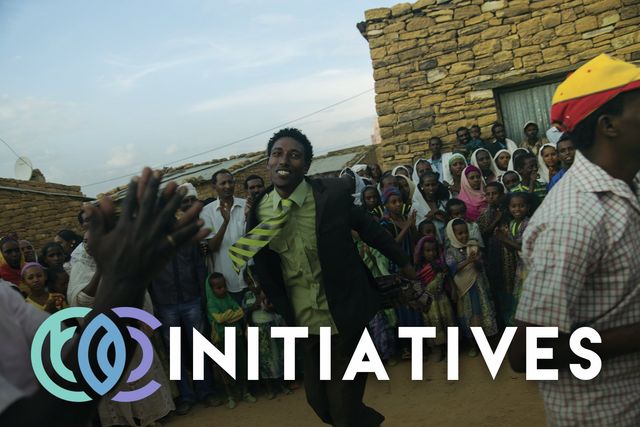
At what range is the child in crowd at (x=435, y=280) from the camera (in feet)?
16.2

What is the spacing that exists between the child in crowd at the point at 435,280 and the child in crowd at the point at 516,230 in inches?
22.0

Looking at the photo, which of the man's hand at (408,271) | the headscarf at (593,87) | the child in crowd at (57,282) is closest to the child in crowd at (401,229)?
the man's hand at (408,271)

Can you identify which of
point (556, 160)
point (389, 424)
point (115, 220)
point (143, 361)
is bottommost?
point (389, 424)

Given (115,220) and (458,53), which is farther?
(458,53)

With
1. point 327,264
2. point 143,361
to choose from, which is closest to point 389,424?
point 327,264

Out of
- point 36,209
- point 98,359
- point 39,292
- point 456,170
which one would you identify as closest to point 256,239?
point 98,359

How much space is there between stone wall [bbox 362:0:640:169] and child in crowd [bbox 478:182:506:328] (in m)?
3.58

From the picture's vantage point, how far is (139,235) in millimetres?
956

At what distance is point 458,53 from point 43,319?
8.20 metres

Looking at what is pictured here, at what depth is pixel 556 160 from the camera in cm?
565

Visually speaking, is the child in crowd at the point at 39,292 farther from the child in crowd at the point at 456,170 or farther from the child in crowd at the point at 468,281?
the child in crowd at the point at 456,170

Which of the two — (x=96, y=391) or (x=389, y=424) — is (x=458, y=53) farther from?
(x=96, y=391)

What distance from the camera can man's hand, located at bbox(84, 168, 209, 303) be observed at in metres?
0.95

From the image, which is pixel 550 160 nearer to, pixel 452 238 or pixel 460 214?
pixel 460 214
